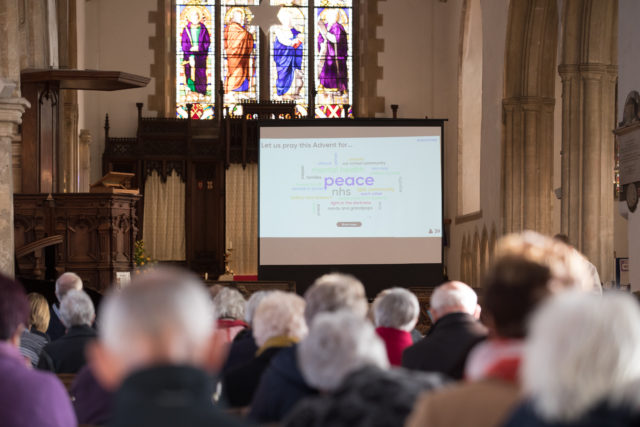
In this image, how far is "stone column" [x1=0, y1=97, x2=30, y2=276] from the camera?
7758 millimetres

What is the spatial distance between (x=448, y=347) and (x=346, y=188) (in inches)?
235

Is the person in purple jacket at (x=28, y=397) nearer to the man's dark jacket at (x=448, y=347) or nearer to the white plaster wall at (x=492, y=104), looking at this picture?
the man's dark jacket at (x=448, y=347)

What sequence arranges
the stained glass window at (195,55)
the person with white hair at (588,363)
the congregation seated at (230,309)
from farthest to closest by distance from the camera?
1. the stained glass window at (195,55)
2. the congregation seated at (230,309)
3. the person with white hair at (588,363)

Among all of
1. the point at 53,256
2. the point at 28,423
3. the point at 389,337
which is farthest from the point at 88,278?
the point at 28,423

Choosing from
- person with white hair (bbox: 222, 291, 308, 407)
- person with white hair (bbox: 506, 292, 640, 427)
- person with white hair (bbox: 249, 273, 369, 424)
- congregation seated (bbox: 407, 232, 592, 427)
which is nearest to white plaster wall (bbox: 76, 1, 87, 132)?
person with white hair (bbox: 222, 291, 308, 407)

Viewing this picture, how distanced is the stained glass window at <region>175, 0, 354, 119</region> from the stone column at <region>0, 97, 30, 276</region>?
9.41 metres

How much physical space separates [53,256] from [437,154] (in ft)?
13.3

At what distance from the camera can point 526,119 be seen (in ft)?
40.6

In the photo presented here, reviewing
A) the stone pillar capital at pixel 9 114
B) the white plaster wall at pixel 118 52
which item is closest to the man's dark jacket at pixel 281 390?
the stone pillar capital at pixel 9 114

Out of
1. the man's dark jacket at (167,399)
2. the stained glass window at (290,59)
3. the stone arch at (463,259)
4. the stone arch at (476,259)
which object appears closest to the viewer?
the man's dark jacket at (167,399)

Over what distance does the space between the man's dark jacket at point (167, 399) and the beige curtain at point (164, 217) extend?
1539 centimetres

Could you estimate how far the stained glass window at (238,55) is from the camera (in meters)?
17.3

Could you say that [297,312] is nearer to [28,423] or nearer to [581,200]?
[28,423]

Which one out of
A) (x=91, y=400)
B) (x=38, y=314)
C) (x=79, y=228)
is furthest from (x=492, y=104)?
(x=91, y=400)
